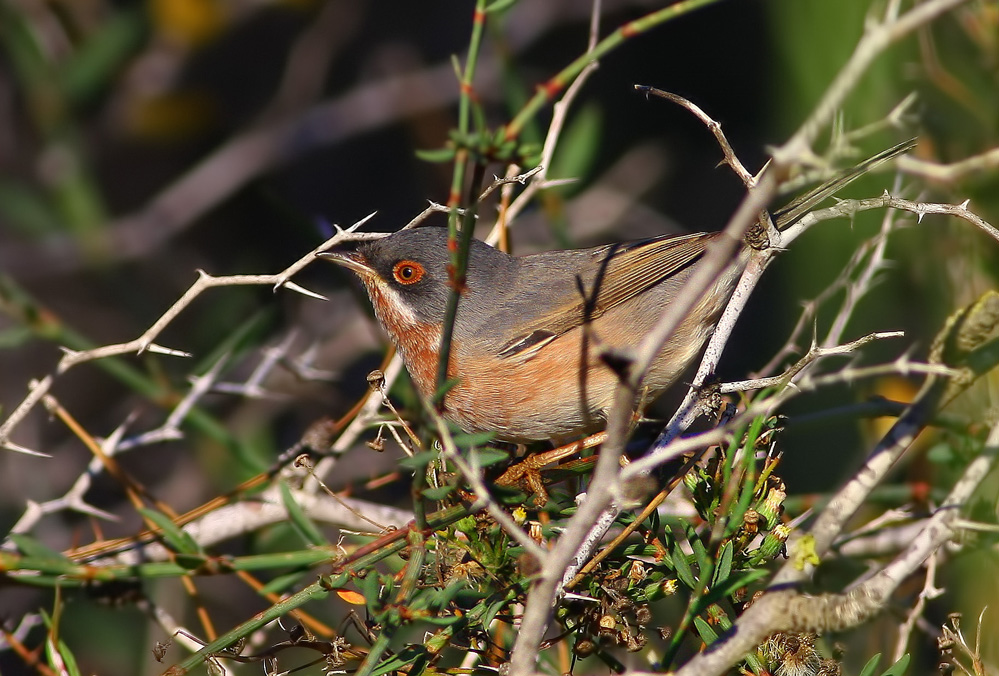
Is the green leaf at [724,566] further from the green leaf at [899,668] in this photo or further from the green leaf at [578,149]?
the green leaf at [578,149]

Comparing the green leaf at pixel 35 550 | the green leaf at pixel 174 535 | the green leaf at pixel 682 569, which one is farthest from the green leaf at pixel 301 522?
the green leaf at pixel 682 569

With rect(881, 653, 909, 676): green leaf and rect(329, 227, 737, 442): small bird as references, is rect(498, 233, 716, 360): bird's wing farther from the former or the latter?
rect(881, 653, 909, 676): green leaf

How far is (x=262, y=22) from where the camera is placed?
6.60 meters

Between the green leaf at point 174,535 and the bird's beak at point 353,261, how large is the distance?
1.30 metres

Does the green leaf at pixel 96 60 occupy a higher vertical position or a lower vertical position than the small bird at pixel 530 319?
higher

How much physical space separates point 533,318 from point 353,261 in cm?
77

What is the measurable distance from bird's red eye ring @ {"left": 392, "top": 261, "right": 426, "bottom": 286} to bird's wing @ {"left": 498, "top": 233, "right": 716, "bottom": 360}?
46 centimetres

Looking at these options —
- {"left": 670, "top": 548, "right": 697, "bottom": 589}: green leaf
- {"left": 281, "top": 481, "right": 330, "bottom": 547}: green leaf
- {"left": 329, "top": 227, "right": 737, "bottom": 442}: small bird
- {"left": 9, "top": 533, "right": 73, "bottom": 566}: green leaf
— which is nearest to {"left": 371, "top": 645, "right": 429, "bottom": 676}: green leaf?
{"left": 281, "top": 481, "right": 330, "bottom": 547}: green leaf

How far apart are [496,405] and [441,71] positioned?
3437 millimetres

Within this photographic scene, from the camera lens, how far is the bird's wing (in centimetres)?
365

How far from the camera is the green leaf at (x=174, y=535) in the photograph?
2.53 meters

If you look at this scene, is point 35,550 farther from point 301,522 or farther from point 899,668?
point 899,668

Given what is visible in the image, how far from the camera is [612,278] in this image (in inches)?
150

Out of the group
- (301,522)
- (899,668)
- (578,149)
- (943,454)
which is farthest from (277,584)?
(578,149)
